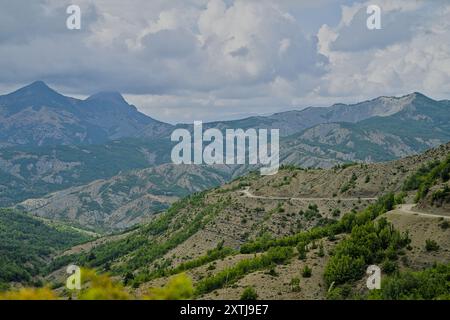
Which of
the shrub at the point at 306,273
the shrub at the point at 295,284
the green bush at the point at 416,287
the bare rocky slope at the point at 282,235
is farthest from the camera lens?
the shrub at the point at 306,273

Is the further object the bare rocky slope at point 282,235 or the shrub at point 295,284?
the bare rocky slope at point 282,235

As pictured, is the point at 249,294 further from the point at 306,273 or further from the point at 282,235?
the point at 282,235

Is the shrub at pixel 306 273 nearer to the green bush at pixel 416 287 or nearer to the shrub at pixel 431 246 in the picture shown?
the green bush at pixel 416 287

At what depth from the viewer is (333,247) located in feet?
279

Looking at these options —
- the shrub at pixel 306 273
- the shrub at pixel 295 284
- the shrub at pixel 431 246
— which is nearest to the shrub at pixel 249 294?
the shrub at pixel 295 284

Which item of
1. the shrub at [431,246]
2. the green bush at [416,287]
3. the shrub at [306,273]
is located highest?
the shrub at [431,246]

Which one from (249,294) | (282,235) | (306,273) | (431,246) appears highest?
(431,246)

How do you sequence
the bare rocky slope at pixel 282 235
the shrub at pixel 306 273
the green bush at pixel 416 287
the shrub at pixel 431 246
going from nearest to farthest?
the green bush at pixel 416 287 → the shrub at pixel 431 246 → the bare rocky slope at pixel 282 235 → the shrub at pixel 306 273

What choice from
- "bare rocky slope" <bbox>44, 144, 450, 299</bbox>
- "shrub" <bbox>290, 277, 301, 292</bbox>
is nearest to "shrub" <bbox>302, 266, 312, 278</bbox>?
"bare rocky slope" <bbox>44, 144, 450, 299</bbox>

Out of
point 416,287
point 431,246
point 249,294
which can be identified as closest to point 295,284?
point 249,294
